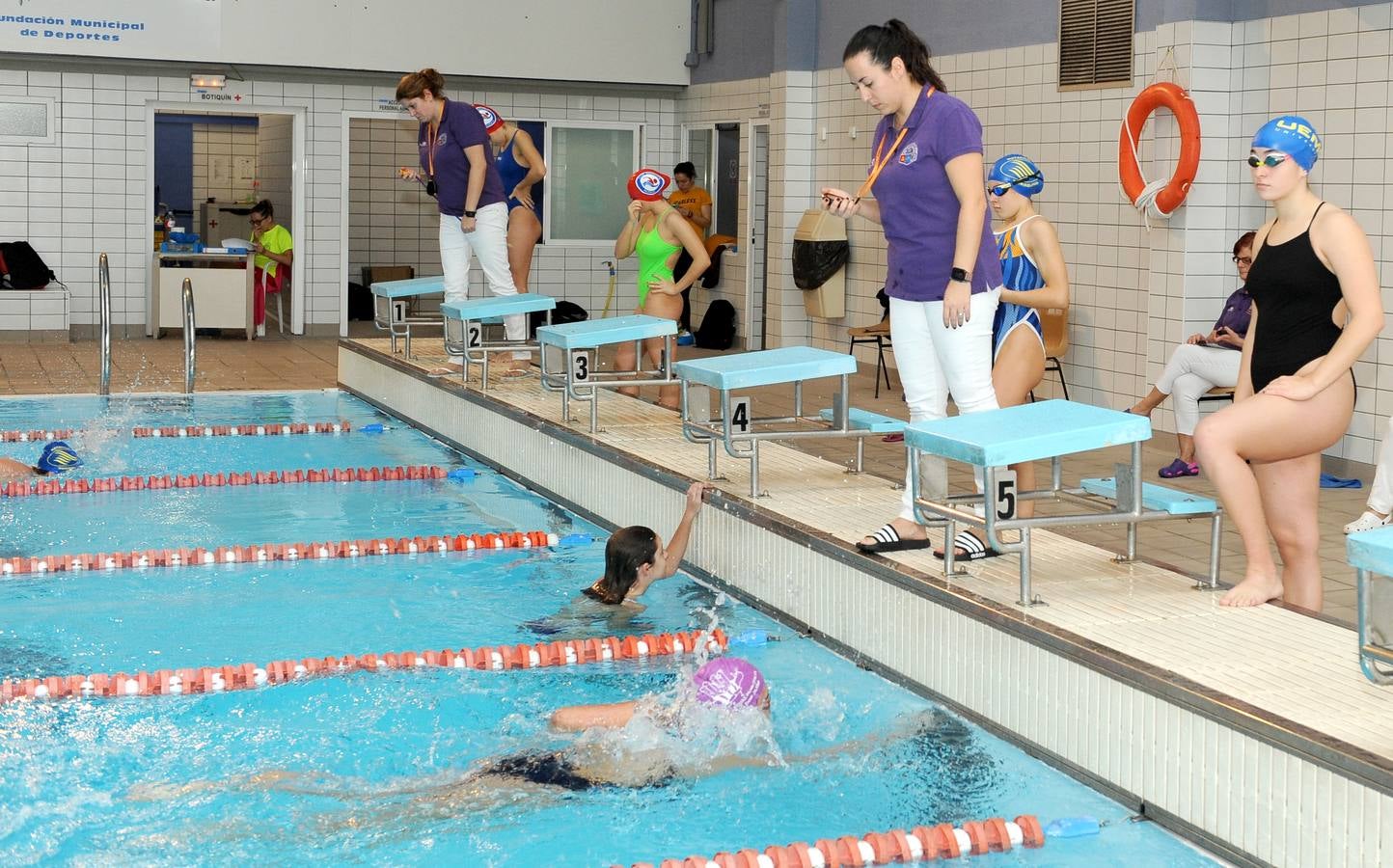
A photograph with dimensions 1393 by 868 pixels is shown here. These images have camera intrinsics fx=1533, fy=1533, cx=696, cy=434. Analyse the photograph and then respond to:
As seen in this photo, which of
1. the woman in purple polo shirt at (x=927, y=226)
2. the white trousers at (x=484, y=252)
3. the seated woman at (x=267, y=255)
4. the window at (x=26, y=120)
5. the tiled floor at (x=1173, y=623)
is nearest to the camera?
the tiled floor at (x=1173, y=623)

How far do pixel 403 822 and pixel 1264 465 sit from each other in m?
2.32

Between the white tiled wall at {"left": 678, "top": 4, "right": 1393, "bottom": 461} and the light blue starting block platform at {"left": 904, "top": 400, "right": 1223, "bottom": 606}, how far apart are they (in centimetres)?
402

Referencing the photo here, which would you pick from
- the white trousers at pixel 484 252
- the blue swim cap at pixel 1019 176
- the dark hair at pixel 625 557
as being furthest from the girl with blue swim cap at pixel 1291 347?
the white trousers at pixel 484 252

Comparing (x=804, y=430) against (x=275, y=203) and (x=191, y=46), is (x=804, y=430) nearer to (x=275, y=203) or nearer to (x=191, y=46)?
(x=191, y=46)

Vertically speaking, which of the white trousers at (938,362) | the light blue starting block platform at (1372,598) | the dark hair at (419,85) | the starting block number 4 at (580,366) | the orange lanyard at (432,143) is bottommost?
the light blue starting block platform at (1372,598)

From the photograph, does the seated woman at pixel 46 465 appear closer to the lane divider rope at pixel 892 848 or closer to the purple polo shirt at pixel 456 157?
the purple polo shirt at pixel 456 157

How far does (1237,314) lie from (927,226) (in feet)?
13.3

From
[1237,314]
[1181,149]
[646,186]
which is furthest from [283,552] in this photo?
[1181,149]

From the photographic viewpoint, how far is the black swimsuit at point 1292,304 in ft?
12.2

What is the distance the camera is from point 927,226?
177 inches

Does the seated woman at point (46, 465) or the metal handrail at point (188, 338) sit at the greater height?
the metal handrail at point (188, 338)

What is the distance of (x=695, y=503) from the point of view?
551 centimetres

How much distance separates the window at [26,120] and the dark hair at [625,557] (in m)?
11.3

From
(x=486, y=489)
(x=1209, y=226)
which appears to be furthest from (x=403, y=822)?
(x=1209, y=226)
